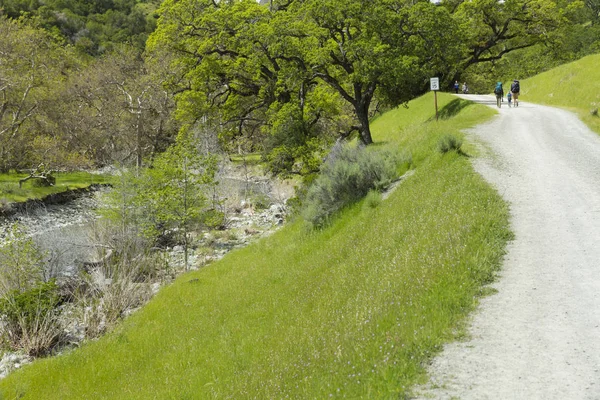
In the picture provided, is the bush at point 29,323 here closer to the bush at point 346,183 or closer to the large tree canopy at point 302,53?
the bush at point 346,183

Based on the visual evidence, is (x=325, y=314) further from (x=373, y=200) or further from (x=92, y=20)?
(x=92, y=20)

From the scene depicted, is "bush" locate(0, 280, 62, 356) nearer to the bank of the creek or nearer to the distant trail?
the bank of the creek

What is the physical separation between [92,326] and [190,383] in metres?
6.36

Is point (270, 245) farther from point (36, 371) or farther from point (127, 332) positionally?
point (36, 371)

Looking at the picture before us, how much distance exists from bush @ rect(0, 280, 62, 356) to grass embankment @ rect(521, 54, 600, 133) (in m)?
24.2

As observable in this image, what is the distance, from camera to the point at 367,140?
27.3 meters

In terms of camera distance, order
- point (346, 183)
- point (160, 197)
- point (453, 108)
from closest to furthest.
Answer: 1. point (346, 183)
2. point (160, 197)
3. point (453, 108)

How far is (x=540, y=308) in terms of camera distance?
642 centimetres

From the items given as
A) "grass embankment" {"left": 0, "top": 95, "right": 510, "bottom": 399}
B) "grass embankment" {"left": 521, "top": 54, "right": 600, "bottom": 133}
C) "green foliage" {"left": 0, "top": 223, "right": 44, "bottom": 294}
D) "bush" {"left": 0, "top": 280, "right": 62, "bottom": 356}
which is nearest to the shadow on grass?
"grass embankment" {"left": 521, "top": 54, "right": 600, "bottom": 133}

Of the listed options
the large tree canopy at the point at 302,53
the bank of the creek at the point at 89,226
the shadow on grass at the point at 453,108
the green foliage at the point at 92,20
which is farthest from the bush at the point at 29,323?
the green foliage at the point at 92,20

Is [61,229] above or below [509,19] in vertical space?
below

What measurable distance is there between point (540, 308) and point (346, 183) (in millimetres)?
10914

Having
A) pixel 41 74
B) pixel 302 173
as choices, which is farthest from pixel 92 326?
pixel 41 74

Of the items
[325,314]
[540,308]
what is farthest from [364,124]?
[540,308]
